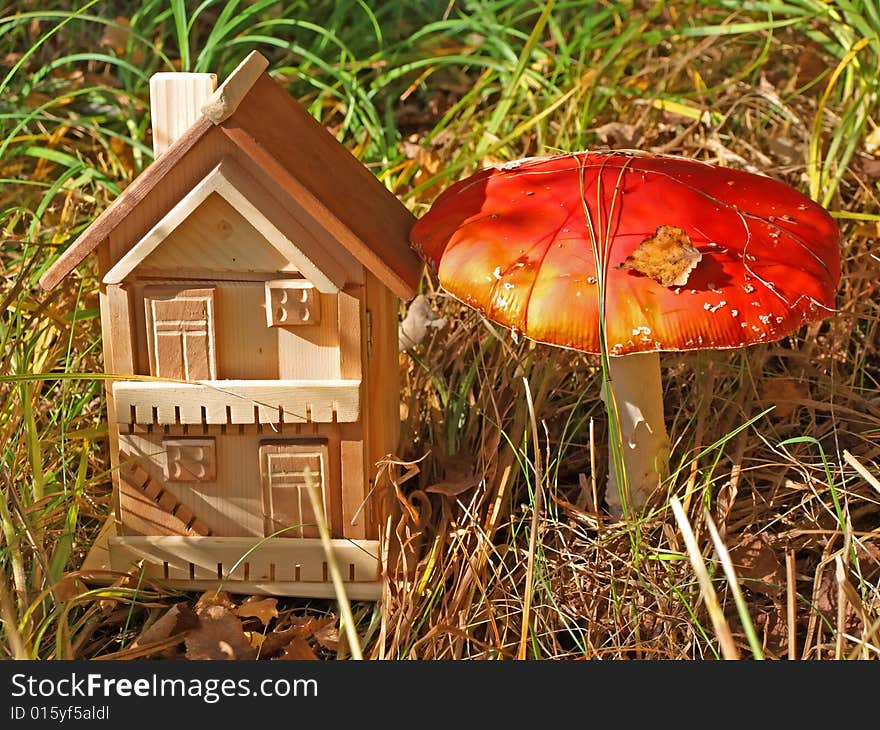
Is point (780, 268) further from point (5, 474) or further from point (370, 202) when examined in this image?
point (5, 474)

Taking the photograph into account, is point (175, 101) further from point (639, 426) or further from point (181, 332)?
point (639, 426)

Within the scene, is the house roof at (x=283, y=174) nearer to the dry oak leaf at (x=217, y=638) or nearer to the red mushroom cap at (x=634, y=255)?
the red mushroom cap at (x=634, y=255)

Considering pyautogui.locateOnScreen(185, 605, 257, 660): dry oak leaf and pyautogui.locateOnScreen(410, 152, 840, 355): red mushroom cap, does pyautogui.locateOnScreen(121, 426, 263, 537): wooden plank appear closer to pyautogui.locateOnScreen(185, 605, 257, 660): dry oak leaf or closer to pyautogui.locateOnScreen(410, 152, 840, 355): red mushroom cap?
pyautogui.locateOnScreen(185, 605, 257, 660): dry oak leaf

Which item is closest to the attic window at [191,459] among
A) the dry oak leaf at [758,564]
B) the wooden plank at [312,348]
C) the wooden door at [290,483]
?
the wooden door at [290,483]

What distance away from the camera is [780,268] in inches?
73.8

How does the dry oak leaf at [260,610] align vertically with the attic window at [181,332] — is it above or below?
below

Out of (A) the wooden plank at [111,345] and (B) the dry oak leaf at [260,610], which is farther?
(B) the dry oak leaf at [260,610]

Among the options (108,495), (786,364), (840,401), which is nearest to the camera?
(108,495)

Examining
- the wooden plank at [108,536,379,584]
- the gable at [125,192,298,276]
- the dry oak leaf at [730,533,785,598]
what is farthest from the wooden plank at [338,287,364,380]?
the dry oak leaf at [730,533,785,598]

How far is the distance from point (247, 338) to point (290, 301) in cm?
13

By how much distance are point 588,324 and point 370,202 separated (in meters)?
0.59

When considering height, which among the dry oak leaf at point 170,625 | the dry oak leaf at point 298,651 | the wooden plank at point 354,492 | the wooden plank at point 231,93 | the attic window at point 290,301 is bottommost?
the dry oak leaf at point 298,651

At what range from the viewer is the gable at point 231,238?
1915mm

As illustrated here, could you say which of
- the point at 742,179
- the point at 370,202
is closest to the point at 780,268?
the point at 742,179
